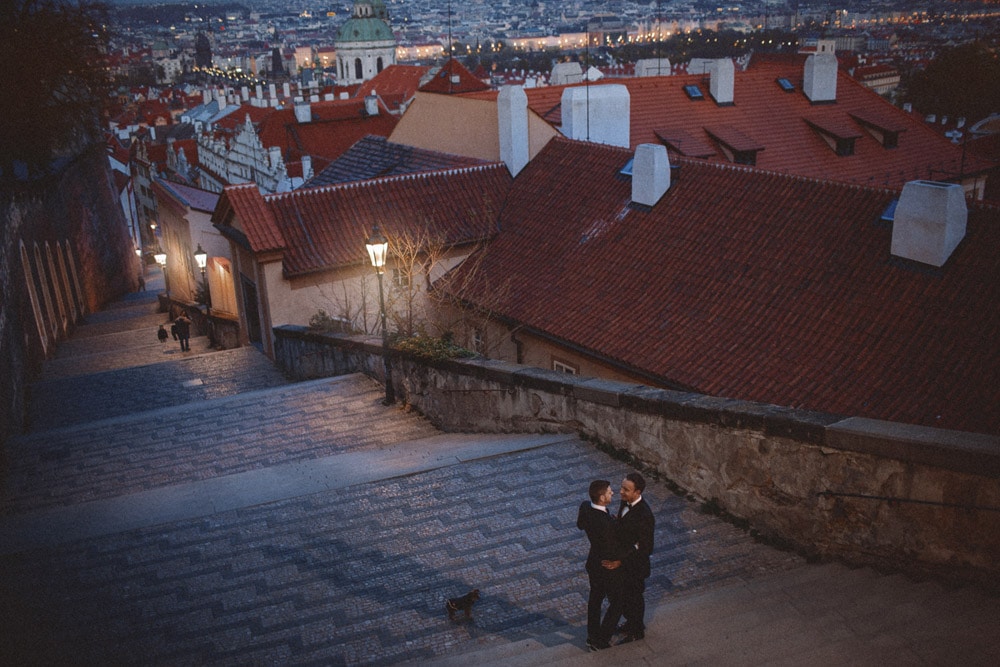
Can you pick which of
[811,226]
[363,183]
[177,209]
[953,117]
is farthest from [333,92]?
[811,226]

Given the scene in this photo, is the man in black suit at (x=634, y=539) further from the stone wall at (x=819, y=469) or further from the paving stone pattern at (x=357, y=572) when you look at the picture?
the stone wall at (x=819, y=469)

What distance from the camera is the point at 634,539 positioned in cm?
538

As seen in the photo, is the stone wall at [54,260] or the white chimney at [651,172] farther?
the stone wall at [54,260]

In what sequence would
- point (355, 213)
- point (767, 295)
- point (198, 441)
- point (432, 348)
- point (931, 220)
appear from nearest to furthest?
point (931, 220), point (198, 441), point (432, 348), point (767, 295), point (355, 213)

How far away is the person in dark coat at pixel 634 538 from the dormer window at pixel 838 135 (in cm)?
2159

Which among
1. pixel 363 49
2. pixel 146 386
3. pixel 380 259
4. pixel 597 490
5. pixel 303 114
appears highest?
pixel 363 49

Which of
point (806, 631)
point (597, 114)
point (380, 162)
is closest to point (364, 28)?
point (380, 162)

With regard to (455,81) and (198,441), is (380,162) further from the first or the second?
(455,81)

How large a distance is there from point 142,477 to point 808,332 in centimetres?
831

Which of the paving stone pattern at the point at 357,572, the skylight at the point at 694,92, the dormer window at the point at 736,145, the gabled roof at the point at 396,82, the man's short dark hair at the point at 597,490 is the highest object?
the gabled roof at the point at 396,82

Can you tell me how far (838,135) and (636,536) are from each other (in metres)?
21.7

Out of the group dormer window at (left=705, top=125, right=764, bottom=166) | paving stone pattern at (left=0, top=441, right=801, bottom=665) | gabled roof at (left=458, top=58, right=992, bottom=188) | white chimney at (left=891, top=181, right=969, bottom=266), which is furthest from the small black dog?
dormer window at (left=705, top=125, right=764, bottom=166)

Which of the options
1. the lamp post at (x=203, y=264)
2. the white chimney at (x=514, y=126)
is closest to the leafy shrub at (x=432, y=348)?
the white chimney at (x=514, y=126)

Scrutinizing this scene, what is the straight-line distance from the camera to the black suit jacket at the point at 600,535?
5328 millimetres
